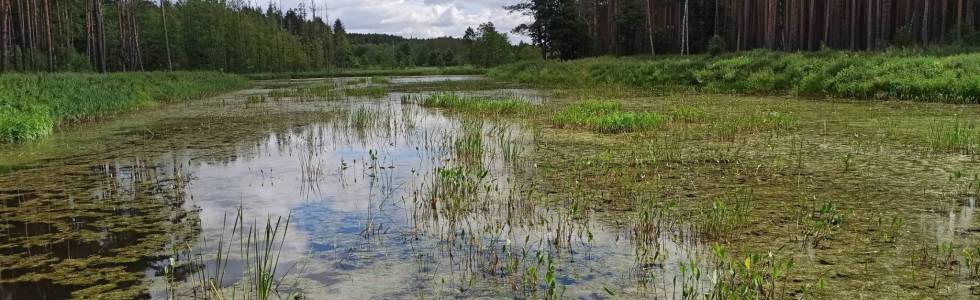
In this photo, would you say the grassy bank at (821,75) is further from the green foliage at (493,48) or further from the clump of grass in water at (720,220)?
the green foliage at (493,48)

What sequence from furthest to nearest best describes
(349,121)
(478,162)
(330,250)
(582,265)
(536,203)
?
(349,121), (478,162), (536,203), (330,250), (582,265)

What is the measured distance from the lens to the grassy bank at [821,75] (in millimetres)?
→ 15914

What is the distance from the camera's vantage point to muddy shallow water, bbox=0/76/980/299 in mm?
3984

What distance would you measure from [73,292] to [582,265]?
316cm

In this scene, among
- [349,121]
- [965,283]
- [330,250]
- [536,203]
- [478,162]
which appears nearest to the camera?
[965,283]

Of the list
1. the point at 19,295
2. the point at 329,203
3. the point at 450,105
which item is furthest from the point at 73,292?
the point at 450,105

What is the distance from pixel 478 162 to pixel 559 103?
1060 cm

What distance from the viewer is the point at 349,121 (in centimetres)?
1458

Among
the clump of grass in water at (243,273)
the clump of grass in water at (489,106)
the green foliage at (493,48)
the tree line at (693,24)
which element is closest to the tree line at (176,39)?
the green foliage at (493,48)

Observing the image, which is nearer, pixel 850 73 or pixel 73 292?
pixel 73 292

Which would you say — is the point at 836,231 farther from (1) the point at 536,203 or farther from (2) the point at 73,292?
(2) the point at 73,292

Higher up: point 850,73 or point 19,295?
point 850,73

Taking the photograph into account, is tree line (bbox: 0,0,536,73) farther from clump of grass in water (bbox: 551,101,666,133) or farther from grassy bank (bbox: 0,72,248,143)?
clump of grass in water (bbox: 551,101,666,133)

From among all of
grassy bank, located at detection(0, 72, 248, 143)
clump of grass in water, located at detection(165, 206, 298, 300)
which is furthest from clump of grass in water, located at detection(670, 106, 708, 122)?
grassy bank, located at detection(0, 72, 248, 143)
